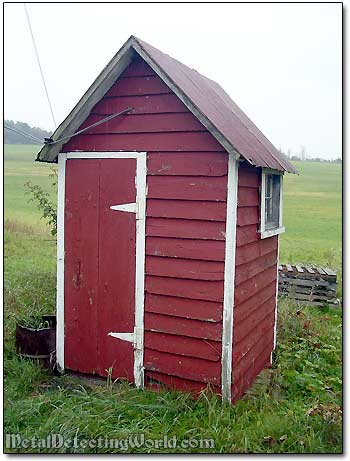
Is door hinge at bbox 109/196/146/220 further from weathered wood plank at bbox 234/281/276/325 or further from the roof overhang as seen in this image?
weathered wood plank at bbox 234/281/276/325

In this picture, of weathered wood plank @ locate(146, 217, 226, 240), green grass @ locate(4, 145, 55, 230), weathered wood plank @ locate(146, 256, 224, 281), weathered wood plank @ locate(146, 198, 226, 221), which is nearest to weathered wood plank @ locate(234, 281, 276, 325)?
weathered wood plank @ locate(146, 256, 224, 281)

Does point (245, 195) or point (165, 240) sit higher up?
point (245, 195)

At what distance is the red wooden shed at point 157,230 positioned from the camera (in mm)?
4680

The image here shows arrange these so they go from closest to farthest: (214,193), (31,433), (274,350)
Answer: (31,433), (214,193), (274,350)

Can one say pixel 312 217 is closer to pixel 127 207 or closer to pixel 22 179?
pixel 22 179

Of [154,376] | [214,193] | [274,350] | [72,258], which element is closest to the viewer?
[214,193]

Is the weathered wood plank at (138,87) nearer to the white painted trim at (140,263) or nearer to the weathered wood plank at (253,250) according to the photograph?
the white painted trim at (140,263)

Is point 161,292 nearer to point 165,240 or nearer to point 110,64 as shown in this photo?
point 165,240

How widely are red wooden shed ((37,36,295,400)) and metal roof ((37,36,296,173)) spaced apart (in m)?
0.01

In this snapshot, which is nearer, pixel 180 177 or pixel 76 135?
pixel 180 177

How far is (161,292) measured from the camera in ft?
16.3

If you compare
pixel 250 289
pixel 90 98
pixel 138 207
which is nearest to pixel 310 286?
pixel 250 289

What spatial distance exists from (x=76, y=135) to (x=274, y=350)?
13.7ft

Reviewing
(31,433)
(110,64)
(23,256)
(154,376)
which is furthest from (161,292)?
(23,256)
